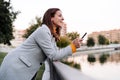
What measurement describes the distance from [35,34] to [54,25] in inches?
6.0

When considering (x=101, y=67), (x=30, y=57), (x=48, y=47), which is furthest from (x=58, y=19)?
(x=101, y=67)

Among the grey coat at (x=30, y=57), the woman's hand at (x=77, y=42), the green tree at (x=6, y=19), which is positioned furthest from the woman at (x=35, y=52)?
the green tree at (x=6, y=19)

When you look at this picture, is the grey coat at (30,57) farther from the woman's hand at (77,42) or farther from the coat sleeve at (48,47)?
the woman's hand at (77,42)

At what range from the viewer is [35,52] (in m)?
2.67

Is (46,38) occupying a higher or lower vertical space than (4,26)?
higher

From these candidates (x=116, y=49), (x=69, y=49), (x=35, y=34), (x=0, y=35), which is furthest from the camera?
(x=116, y=49)

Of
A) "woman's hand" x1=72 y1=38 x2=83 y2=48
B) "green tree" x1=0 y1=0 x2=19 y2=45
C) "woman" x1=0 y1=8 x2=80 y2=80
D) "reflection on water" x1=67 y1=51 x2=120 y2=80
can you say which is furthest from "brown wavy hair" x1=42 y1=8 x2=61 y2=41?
"green tree" x1=0 y1=0 x2=19 y2=45

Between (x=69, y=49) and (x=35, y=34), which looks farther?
(x=35, y=34)

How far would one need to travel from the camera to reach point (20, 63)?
8.81 feet

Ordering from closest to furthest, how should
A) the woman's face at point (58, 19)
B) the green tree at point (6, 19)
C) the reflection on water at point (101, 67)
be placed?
the woman's face at point (58, 19), the reflection on water at point (101, 67), the green tree at point (6, 19)

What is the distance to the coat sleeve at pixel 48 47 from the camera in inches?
100

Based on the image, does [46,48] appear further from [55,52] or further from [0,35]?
[0,35]

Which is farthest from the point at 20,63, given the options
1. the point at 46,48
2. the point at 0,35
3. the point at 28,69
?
the point at 0,35

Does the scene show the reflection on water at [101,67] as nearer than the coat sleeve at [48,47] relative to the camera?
No
